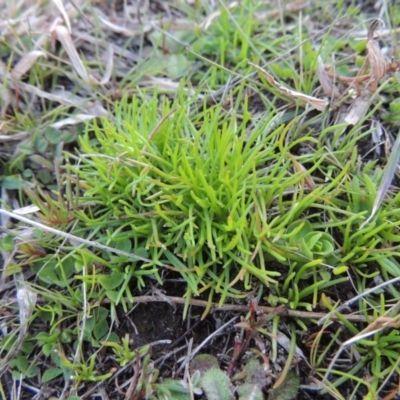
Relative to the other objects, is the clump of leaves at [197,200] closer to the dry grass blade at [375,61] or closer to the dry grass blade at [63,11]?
the dry grass blade at [375,61]

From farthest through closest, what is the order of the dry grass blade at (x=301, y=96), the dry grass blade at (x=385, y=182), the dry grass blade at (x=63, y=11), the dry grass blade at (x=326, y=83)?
the dry grass blade at (x=63, y=11)
the dry grass blade at (x=326, y=83)
the dry grass blade at (x=301, y=96)
the dry grass blade at (x=385, y=182)

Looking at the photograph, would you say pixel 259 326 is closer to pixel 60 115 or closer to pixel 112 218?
pixel 112 218

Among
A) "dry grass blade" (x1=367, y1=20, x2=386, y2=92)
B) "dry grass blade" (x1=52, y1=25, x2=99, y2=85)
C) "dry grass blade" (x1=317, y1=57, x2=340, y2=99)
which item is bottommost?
"dry grass blade" (x1=52, y1=25, x2=99, y2=85)

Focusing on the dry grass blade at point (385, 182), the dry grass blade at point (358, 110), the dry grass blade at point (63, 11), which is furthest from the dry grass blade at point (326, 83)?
the dry grass blade at point (63, 11)

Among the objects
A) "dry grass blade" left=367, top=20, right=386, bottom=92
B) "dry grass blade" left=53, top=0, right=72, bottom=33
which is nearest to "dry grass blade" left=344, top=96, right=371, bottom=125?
"dry grass blade" left=367, top=20, right=386, bottom=92

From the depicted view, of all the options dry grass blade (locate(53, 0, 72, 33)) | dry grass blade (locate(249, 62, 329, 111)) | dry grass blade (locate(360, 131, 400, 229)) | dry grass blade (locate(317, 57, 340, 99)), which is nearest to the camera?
dry grass blade (locate(360, 131, 400, 229))

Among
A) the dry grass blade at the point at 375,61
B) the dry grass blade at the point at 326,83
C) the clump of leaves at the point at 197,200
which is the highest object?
the dry grass blade at the point at 375,61

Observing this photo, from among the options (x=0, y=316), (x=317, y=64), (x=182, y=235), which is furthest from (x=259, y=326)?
(x=317, y=64)

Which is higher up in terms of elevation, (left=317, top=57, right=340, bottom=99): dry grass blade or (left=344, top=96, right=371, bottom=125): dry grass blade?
(left=317, top=57, right=340, bottom=99): dry grass blade

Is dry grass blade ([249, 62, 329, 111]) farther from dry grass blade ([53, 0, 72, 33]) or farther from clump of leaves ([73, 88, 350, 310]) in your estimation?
dry grass blade ([53, 0, 72, 33])

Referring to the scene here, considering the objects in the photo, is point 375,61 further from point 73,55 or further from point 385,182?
point 73,55

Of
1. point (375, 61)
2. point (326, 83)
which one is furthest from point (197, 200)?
A: point (375, 61)

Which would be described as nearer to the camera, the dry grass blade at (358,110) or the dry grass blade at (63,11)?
the dry grass blade at (358,110)
